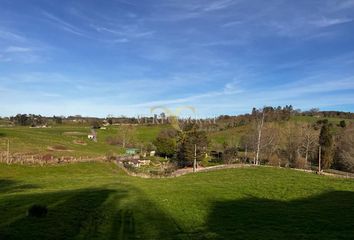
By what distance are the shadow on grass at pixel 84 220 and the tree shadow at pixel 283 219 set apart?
3365 mm

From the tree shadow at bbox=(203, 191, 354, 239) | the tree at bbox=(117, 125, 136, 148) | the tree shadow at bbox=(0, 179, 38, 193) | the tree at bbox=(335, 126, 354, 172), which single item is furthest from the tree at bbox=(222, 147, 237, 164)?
the tree shadow at bbox=(203, 191, 354, 239)

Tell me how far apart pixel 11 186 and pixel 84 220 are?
81.7 ft

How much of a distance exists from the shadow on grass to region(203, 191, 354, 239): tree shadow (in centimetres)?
337

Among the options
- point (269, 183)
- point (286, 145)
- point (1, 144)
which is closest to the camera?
point (269, 183)

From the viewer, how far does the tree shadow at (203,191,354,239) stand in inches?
733

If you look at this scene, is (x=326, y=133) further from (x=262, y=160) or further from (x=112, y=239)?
(x=112, y=239)

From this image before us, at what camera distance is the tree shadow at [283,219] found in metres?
18.6

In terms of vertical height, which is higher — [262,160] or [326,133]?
[326,133]

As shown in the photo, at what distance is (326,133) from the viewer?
9375 centimetres

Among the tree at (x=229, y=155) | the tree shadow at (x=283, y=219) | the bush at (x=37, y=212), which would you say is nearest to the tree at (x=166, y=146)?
the tree at (x=229, y=155)

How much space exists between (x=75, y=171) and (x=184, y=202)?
129ft

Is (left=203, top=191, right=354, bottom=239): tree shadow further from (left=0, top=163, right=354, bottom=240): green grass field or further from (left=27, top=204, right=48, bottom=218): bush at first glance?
(left=27, top=204, right=48, bottom=218): bush

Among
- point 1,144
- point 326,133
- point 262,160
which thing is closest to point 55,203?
point 1,144

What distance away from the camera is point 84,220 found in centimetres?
2130
